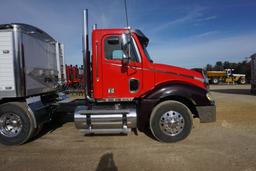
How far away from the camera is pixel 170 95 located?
5.70 m

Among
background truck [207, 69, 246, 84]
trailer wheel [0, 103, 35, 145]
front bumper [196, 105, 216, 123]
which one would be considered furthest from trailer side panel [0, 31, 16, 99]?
background truck [207, 69, 246, 84]

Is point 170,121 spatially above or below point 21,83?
below

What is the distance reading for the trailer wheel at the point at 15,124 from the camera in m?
5.86

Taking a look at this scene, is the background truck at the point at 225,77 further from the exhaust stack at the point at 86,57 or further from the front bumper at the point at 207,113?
the exhaust stack at the point at 86,57

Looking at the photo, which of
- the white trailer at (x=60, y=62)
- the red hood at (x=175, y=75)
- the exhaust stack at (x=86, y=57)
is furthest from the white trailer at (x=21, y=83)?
the red hood at (x=175, y=75)

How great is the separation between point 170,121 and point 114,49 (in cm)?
219

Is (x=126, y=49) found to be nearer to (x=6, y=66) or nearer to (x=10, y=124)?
(x=6, y=66)

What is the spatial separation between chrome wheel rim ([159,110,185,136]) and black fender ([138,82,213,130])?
38cm

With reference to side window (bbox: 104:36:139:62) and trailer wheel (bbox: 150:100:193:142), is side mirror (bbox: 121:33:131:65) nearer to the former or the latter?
side window (bbox: 104:36:139:62)

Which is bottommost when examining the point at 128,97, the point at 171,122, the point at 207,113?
the point at 171,122

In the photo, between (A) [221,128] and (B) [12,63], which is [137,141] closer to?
(A) [221,128]

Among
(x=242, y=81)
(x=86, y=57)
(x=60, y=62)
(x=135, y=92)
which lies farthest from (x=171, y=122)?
(x=242, y=81)

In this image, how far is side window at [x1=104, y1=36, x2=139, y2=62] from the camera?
5.92 m

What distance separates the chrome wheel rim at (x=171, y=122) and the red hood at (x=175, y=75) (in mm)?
849
